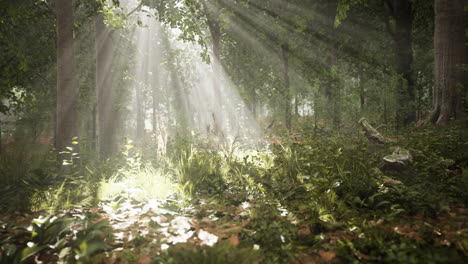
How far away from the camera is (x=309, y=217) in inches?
109

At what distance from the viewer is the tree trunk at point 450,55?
6871mm

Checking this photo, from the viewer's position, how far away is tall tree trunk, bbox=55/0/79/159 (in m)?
5.04

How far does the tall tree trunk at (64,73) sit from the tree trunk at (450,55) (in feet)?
30.4

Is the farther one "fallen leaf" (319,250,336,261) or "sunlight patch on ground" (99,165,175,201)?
"sunlight patch on ground" (99,165,175,201)

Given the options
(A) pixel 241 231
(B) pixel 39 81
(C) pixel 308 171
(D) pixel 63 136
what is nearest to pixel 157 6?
(D) pixel 63 136

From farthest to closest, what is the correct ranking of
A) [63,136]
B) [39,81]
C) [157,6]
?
1. [39,81]
2. [157,6]
3. [63,136]

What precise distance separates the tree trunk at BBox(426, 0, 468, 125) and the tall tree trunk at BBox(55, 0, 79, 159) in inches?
365

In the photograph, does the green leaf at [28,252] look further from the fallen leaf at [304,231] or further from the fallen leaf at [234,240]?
the fallen leaf at [304,231]

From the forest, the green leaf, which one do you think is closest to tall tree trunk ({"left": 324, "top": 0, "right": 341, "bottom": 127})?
the forest

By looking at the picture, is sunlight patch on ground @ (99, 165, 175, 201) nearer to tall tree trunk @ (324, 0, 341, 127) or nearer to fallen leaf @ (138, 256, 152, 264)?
fallen leaf @ (138, 256, 152, 264)

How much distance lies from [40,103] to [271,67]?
12.8 m

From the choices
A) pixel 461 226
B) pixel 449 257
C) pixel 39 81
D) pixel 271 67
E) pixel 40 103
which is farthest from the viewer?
pixel 271 67

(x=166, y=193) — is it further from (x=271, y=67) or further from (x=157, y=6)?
(x=271, y=67)

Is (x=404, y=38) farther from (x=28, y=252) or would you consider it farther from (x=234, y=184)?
(x=28, y=252)
